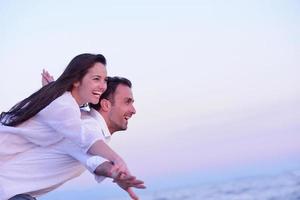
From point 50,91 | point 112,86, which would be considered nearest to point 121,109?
point 112,86

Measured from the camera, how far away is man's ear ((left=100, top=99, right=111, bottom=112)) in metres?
3.94

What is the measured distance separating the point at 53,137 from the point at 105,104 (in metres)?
1.01

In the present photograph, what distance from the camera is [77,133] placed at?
110 inches

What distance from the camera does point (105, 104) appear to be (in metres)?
3.96

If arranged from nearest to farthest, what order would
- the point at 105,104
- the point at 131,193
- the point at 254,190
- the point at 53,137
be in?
the point at 131,193 → the point at 53,137 → the point at 105,104 → the point at 254,190

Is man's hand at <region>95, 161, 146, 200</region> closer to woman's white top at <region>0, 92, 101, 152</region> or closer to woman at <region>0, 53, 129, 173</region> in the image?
woman at <region>0, 53, 129, 173</region>

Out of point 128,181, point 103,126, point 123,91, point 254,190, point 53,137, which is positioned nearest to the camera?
point 128,181

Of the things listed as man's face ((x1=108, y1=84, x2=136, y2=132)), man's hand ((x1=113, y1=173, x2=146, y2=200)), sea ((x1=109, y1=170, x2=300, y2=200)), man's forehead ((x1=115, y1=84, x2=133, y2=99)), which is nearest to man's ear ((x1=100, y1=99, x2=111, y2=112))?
man's face ((x1=108, y1=84, x2=136, y2=132))

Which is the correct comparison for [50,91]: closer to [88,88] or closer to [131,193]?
[88,88]

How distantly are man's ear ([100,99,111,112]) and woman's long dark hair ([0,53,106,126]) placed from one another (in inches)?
26.0

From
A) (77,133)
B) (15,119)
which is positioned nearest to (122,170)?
(77,133)

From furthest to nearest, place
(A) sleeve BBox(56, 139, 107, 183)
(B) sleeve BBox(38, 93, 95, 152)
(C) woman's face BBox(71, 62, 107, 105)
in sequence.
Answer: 1. (C) woman's face BBox(71, 62, 107, 105)
2. (B) sleeve BBox(38, 93, 95, 152)
3. (A) sleeve BBox(56, 139, 107, 183)

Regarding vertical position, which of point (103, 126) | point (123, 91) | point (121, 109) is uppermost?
point (123, 91)

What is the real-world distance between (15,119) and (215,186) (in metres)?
21.8
